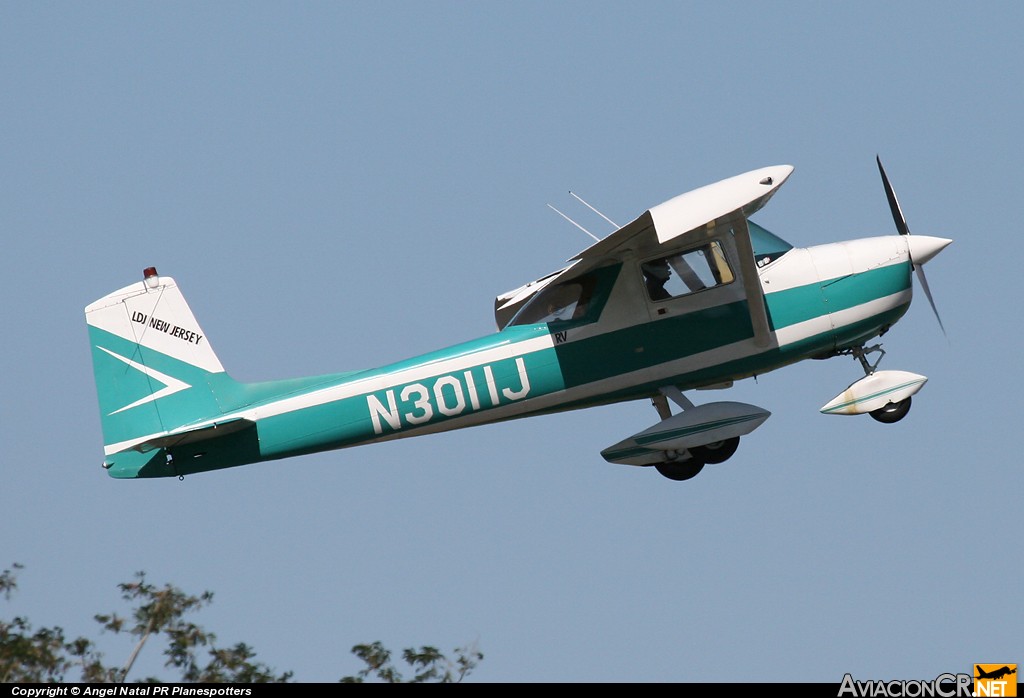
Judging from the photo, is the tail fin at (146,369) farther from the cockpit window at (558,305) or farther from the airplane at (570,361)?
the cockpit window at (558,305)

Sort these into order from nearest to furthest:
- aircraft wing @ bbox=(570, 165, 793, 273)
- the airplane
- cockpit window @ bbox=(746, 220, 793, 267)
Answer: aircraft wing @ bbox=(570, 165, 793, 273)
the airplane
cockpit window @ bbox=(746, 220, 793, 267)

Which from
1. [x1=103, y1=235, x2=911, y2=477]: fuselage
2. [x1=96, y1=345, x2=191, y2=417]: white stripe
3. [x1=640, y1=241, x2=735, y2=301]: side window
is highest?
[x1=96, y1=345, x2=191, y2=417]: white stripe

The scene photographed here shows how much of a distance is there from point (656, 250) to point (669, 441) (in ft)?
6.21

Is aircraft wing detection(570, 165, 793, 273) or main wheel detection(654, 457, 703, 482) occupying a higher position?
aircraft wing detection(570, 165, 793, 273)

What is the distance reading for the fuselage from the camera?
608 inches

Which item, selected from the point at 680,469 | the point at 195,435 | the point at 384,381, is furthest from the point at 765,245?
the point at 195,435

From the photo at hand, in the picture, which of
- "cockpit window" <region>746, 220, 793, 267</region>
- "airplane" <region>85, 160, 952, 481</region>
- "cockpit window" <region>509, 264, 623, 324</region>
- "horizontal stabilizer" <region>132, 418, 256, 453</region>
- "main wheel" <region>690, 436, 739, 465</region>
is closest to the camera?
"horizontal stabilizer" <region>132, 418, 256, 453</region>

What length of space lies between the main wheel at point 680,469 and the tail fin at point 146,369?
4470 mm

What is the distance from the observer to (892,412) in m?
16.0

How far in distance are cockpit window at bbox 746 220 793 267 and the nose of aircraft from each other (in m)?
1.24

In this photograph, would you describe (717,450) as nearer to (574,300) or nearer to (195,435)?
(574,300)

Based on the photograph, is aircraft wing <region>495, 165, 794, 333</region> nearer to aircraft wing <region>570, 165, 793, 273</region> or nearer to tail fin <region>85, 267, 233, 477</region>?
aircraft wing <region>570, 165, 793, 273</region>

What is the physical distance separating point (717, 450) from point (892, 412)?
182 cm

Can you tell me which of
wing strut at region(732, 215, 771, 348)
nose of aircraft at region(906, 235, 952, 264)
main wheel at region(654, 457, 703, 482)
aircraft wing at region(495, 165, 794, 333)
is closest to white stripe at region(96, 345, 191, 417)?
aircraft wing at region(495, 165, 794, 333)
